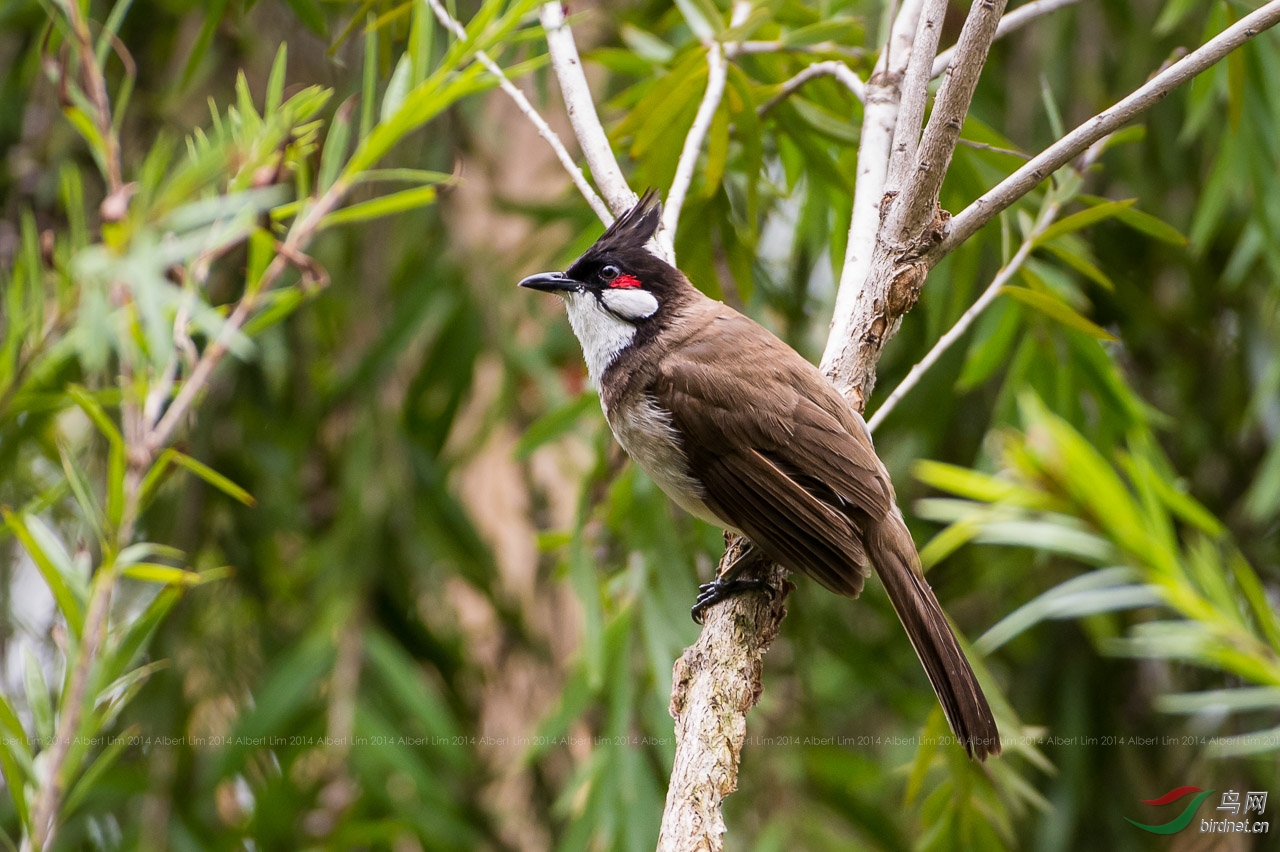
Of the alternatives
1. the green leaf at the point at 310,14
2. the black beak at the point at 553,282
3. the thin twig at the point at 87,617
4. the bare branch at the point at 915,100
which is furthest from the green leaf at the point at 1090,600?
the green leaf at the point at 310,14

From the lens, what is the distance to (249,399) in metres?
3.20

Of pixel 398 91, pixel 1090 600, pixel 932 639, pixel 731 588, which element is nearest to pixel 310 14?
pixel 398 91

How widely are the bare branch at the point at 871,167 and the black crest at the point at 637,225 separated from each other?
14.8 inches

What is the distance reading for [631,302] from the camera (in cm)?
226

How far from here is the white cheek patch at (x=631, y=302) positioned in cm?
225

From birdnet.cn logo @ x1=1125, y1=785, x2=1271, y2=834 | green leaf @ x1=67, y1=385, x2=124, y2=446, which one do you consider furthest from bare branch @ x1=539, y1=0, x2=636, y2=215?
birdnet.cn logo @ x1=1125, y1=785, x2=1271, y2=834

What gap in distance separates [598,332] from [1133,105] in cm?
115

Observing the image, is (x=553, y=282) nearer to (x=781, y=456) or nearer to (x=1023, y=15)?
(x=781, y=456)

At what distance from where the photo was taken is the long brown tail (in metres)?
1.72

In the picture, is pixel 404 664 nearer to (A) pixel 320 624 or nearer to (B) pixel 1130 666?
(A) pixel 320 624

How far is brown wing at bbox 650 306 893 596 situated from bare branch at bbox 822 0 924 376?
4.2 inches

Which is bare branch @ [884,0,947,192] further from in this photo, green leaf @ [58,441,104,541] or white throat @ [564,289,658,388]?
green leaf @ [58,441,104,541]

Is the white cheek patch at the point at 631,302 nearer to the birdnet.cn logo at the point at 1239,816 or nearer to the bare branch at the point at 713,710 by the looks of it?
the bare branch at the point at 713,710

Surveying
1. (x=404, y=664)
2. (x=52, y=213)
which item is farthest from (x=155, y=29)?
(x=404, y=664)
